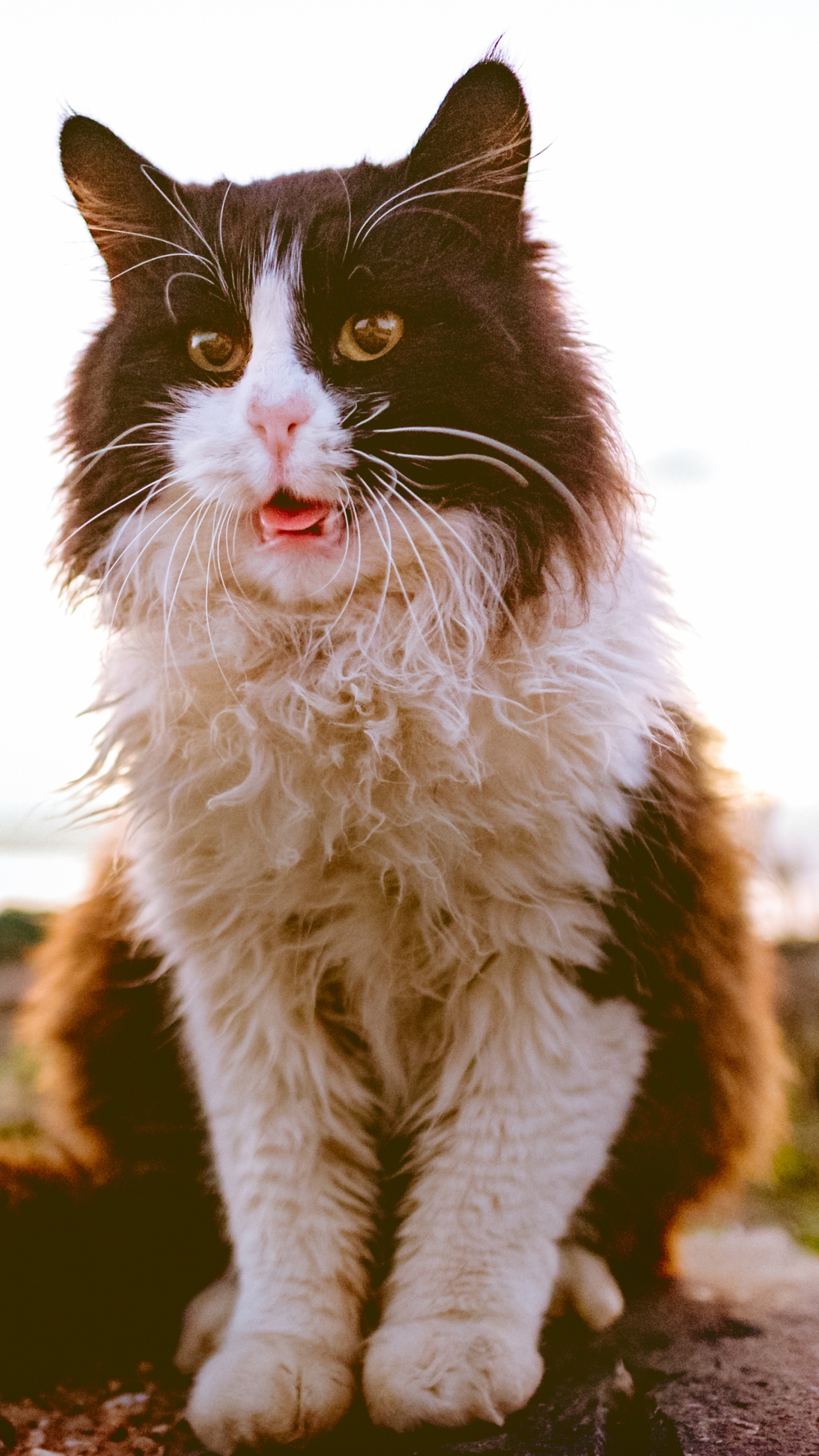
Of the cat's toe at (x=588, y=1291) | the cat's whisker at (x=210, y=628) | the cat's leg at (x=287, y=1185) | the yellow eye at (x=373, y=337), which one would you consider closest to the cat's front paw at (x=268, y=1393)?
the cat's leg at (x=287, y=1185)

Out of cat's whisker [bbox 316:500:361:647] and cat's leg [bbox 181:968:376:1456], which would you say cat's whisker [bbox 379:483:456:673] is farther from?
cat's leg [bbox 181:968:376:1456]

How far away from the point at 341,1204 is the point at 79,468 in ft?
3.23

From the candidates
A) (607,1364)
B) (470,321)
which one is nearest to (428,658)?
(470,321)

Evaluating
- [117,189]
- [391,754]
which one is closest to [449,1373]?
[391,754]

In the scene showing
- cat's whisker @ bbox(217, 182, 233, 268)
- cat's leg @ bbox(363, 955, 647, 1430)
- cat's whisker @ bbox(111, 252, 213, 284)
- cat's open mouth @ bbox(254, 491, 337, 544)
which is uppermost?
cat's whisker @ bbox(217, 182, 233, 268)

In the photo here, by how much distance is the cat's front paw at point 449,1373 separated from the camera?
1014 mm

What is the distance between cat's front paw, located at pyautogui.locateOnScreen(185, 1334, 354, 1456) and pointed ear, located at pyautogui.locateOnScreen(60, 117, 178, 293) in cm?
127

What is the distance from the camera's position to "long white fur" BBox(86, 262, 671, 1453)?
1067mm

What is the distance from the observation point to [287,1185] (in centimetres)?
119

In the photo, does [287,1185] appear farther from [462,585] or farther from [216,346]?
[216,346]

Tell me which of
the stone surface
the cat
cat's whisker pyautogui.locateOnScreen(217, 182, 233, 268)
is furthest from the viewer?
cat's whisker pyautogui.locateOnScreen(217, 182, 233, 268)

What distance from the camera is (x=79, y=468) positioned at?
1.26 metres

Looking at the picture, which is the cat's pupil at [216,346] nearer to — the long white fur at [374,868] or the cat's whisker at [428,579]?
the long white fur at [374,868]

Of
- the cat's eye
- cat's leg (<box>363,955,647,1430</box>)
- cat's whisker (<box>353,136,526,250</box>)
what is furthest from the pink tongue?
cat's leg (<box>363,955,647,1430</box>)
